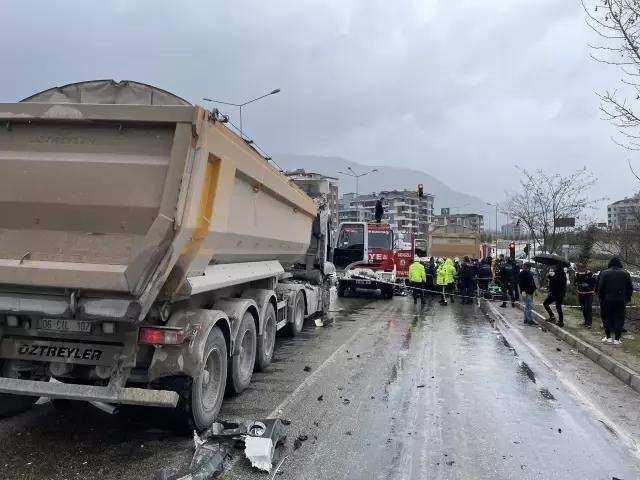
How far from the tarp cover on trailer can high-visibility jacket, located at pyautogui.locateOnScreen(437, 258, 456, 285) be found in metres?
14.8

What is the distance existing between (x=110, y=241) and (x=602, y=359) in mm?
7875

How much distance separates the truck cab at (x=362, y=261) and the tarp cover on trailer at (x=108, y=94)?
1463 cm

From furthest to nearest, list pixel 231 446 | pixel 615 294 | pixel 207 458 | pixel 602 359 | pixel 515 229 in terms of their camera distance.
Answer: pixel 515 229, pixel 615 294, pixel 602 359, pixel 231 446, pixel 207 458

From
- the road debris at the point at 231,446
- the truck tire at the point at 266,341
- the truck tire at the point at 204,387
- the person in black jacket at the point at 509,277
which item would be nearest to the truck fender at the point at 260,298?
the truck tire at the point at 266,341

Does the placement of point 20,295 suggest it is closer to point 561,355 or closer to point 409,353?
point 409,353

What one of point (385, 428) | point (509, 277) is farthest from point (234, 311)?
point (509, 277)

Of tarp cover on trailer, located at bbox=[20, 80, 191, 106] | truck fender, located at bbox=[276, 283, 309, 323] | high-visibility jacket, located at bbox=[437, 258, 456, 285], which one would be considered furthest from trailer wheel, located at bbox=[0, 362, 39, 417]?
high-visibility jacket, located at bbox=[437, 258, 456, 285]

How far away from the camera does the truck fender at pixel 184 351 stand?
4453mm

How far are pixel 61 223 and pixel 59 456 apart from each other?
1961mm

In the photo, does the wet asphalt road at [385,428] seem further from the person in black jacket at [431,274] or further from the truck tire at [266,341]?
the person in black jacket at [431,274]

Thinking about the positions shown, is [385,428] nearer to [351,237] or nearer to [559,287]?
[559,287]

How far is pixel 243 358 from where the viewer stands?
6.40 metres

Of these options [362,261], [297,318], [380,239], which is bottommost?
[297,318]

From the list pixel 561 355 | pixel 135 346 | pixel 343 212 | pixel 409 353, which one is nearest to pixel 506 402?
pixel 409 353
